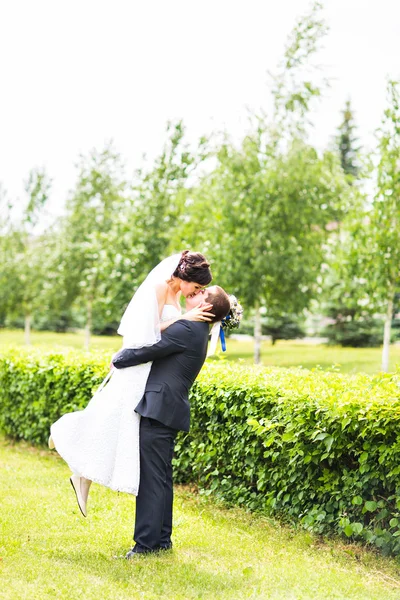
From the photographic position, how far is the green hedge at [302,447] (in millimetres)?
5078

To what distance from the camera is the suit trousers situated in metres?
4.93

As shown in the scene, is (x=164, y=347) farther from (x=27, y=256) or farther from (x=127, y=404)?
(x=27, y=256)

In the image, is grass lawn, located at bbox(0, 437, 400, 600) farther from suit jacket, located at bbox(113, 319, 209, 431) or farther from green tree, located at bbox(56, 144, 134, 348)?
green tree, located at bbox(56, 144, 134, 348)

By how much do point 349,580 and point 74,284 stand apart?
73.2 feet

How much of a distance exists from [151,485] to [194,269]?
60.8 inches

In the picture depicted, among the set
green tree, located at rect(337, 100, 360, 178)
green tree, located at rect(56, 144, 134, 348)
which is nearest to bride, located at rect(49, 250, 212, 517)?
green tree, located at rect(56, 144, 134, 348)

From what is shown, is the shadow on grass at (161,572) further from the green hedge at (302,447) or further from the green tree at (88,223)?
the green tree at (88,223)

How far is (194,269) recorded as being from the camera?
4910 millimetres

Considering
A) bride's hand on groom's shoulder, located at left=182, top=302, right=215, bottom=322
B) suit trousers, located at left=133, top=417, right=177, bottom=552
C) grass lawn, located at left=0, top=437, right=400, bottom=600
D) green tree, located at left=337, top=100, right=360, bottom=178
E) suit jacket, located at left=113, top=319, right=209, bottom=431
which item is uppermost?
green tree, located at left=337, top=100, right=360, bottom=178

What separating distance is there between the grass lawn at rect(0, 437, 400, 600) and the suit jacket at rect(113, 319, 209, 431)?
1001mm

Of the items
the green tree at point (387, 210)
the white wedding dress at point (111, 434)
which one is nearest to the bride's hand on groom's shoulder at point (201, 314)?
the white wedding dress at point (111, 434)

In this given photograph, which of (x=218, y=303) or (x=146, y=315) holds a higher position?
(x=218, y=303)

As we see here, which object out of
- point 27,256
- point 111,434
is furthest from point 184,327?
point 27,256

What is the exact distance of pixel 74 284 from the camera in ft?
85.6
